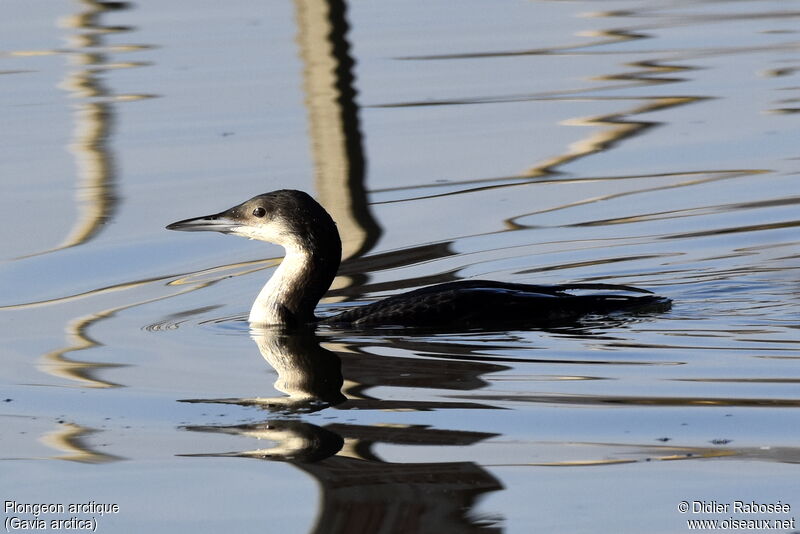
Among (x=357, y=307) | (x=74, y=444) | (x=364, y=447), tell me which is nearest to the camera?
(x=364, y=447)

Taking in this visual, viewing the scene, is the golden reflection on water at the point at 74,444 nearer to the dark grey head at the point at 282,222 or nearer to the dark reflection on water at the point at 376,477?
the dark reflection on water at the point at 376,477

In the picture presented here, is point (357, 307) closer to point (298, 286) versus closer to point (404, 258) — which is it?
point (298, 286)

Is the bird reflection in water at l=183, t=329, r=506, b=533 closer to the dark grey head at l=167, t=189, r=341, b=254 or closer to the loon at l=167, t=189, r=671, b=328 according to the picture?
the loon at l=167, t=189, r=671, b=328

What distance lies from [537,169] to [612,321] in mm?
3694

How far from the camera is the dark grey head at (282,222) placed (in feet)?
28.1

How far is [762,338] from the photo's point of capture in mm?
A: 7512

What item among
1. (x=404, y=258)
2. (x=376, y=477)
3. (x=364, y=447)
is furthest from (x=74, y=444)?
(x=404, y=258)

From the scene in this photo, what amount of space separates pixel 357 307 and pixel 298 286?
1.25ft

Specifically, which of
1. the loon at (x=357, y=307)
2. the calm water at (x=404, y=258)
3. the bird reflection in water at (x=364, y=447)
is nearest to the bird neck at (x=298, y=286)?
the loon at (x=357, y=307)

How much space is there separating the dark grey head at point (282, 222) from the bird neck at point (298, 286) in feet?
0.11

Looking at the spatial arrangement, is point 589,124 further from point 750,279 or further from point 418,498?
point 418,498

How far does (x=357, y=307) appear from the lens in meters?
8.40

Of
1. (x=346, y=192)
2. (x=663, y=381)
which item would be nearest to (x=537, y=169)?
(x=346, y=192)

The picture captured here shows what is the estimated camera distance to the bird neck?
8477 millimetres
